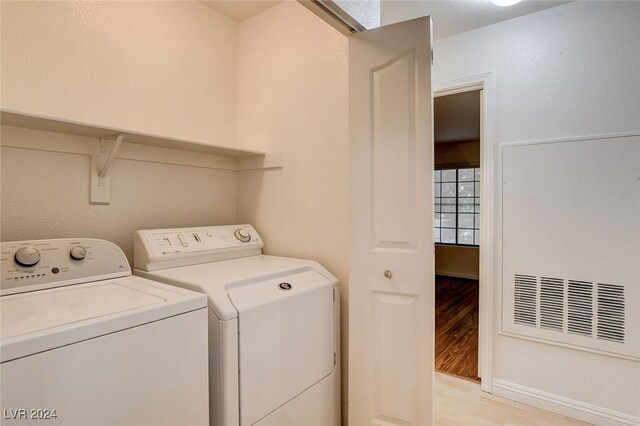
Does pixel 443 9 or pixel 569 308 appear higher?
pixel 443 9

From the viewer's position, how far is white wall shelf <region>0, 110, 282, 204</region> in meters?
1.21

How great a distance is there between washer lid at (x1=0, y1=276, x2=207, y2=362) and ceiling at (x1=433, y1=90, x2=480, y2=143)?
8.61 feet

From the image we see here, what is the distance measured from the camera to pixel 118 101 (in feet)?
5.09

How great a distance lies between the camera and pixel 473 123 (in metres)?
4.58

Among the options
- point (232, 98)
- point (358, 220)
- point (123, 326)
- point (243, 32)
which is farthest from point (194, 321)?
point (243, 32)

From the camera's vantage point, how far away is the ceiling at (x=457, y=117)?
138 inches

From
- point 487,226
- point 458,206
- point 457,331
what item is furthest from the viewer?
point 458,206

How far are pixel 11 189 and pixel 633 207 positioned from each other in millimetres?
2982

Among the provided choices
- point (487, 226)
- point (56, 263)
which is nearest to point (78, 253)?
point (56, 263)

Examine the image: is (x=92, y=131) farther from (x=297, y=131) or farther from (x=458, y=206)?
(x=458, y=206)

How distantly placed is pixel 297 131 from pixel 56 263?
1.23 m

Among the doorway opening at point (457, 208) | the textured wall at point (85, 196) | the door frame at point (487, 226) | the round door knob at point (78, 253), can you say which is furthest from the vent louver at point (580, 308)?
the round door knob at point (78, 253)

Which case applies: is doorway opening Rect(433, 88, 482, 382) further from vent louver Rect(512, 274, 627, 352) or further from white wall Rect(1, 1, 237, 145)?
white wall Rect(1, 1, 237, 145)

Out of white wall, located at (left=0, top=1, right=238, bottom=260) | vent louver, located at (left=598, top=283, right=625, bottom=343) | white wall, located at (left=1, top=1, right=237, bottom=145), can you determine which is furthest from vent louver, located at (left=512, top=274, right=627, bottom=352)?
white wall, located at (left=1, top=1, right=237, bottom=145)
